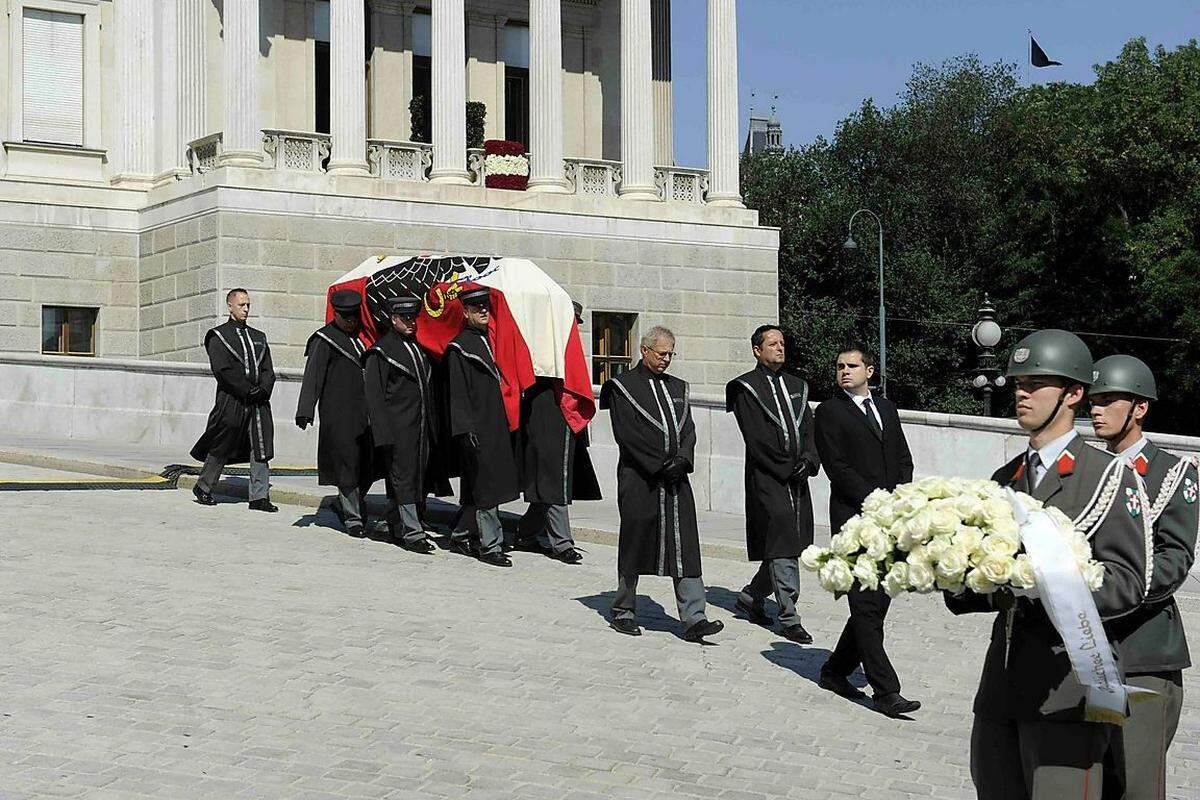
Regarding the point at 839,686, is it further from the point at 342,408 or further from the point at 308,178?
the point at 308,178

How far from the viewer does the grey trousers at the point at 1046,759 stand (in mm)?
5758

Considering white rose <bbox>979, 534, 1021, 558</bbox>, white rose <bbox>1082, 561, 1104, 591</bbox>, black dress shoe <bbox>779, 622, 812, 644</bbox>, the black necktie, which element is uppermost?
the black necktie

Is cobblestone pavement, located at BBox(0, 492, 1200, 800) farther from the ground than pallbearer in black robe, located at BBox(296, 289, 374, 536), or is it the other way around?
pallbearer in black robe, located at BBox(296, 289, 374, 536)

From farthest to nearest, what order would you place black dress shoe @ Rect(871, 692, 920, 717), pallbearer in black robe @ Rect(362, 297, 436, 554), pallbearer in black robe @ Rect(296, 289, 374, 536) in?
pallbearer in black robe @ Rect(296, 289, 374, 536)
pallbearer in black robe @ Rect(362, 297, 436, 554)
black dress shoe @ Rect(871, 692, 920, 717)

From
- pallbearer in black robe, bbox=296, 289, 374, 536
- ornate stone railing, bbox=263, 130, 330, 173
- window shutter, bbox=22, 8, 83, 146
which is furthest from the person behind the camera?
window shutter, bbox=22, 8, 83, 146

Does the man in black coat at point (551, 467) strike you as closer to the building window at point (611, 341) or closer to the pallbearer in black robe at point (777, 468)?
the pallbearer in black robe at point (777, 468)

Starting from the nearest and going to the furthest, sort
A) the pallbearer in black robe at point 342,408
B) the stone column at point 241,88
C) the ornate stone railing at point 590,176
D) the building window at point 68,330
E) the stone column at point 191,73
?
the pallbearer in black robe at point 342,408, the stone column at point 241,88, the building window at point 68,330, the stone column at point 191,73, the ornate stone railing at point 590,176

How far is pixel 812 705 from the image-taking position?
35.8ft

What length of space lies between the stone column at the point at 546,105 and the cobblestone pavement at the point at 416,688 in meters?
23.4

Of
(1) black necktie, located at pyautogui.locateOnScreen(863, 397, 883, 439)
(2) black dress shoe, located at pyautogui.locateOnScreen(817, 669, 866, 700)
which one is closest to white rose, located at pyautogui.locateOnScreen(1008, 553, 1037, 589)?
(2) black dress shoe, located at pyautogui.locateOnScreen(817, 669, 866, 700)

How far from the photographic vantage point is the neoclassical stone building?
114 feet

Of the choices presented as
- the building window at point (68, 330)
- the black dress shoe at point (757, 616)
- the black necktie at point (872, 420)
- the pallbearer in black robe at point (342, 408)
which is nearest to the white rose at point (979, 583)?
the black necktie at point (872, 420)

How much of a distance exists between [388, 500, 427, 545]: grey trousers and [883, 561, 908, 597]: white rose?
33.5 feet

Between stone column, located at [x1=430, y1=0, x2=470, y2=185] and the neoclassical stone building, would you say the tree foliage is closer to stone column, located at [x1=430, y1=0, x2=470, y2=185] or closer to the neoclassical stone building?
the neoclassical stone building
